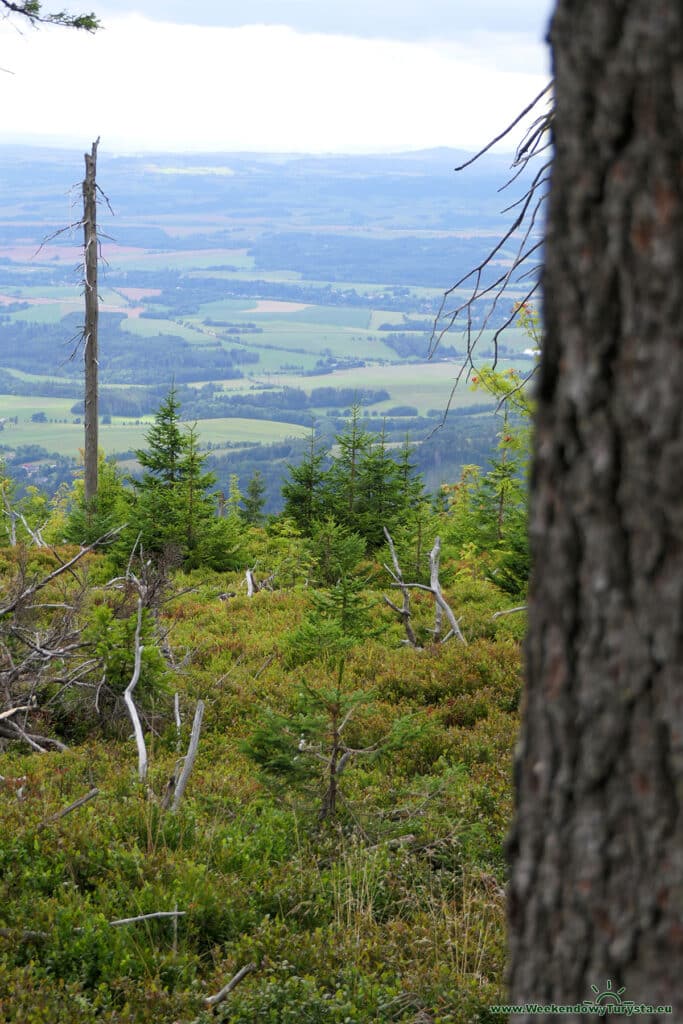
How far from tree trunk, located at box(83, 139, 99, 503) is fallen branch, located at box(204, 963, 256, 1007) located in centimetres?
1792

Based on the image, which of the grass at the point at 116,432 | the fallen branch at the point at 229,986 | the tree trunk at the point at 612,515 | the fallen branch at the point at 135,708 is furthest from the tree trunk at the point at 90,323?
the grass at the point at 116,432

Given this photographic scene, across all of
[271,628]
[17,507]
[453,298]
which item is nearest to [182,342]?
[453,298]

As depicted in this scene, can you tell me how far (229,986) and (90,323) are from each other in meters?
20.3

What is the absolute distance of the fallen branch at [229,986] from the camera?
3605mm

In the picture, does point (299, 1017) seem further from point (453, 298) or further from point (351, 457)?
point (453, 298)

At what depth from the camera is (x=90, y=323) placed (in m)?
21.9

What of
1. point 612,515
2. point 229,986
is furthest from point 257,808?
point 612,515

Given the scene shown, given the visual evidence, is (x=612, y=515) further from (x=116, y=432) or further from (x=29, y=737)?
(x=116, y=432)

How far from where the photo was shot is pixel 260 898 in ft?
14.5

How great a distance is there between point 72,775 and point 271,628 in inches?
185

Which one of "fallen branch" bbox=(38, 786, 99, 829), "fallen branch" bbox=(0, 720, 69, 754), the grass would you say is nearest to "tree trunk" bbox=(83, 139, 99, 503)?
"fallen branch" bbox=(0, 720, 69, 754)

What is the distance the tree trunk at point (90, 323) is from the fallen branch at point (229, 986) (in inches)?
705

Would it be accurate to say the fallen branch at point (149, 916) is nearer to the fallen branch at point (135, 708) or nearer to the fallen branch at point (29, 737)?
the fallen branch at point (135, 708)

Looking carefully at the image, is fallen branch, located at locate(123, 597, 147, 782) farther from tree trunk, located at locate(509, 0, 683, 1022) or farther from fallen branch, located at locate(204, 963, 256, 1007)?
tree trunk, located at locate(509, 0, 683, 1022)
